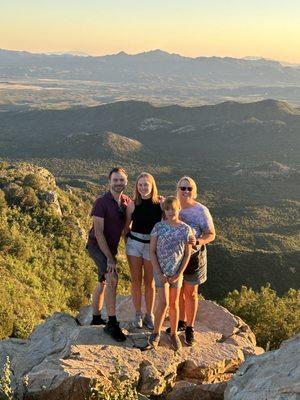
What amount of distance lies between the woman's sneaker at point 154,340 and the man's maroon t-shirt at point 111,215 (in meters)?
1.59

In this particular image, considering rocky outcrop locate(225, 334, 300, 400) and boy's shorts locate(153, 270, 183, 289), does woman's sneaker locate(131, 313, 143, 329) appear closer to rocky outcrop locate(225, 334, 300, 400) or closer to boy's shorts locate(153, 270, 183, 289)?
boy's shorts locate(153, 270, 183, 289)

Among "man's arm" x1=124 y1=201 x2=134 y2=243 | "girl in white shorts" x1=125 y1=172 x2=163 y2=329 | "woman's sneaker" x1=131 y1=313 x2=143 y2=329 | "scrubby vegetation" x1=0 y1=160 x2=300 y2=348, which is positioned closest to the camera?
"girl in white shorts" x1=125 y1=172 x2=163 y2=329

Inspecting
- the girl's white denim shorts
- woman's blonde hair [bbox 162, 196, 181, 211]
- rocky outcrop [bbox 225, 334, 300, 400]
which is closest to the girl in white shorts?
the girl's white denim shorts

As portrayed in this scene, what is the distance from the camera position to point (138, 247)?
7.41 metres

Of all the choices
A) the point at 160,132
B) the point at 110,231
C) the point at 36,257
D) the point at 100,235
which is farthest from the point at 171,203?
the point at 160,132

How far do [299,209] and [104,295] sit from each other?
232 feet

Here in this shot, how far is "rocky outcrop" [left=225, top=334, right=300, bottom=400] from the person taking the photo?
184 inches

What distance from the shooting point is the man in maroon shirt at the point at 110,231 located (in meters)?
7.16

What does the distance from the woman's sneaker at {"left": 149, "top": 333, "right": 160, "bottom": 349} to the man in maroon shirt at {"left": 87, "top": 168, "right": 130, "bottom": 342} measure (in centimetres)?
45

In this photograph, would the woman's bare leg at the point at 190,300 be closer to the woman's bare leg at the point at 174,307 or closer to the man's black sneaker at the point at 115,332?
the woman's bare leg at the point at 174,307

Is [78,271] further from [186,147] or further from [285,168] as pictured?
[186,147]

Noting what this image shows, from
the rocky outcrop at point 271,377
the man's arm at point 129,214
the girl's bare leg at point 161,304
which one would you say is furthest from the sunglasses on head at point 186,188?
the rocky outcrop at point 271,377

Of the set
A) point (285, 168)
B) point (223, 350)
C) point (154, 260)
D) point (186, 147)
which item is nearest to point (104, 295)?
point (154, 260)

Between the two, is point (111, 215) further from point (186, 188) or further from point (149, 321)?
point (149, 321)
